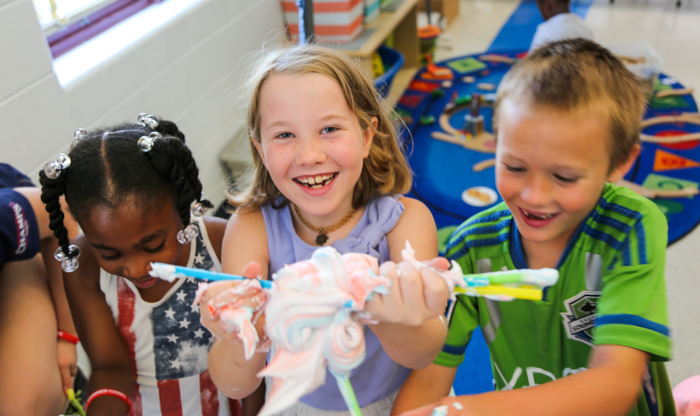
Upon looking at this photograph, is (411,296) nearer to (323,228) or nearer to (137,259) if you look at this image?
(323,228)

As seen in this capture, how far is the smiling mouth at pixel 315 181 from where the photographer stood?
0.93 m

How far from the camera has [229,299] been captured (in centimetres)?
70

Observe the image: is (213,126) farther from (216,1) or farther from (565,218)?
(565,218)

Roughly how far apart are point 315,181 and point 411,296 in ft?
1.16

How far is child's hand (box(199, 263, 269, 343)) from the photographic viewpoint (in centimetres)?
70

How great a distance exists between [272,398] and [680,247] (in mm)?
2157

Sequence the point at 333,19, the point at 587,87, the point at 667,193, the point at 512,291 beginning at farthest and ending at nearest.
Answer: the point at 333,19, the point at 667,193, the point at 587,87, the point at 512,291

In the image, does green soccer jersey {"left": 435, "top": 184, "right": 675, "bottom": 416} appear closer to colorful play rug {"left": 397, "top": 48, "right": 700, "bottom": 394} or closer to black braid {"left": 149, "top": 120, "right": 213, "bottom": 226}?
black braid {"left": 149, "top": 120, "right": 213, "bottom": 226}

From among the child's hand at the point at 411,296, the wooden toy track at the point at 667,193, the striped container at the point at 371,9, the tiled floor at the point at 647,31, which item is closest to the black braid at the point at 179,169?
the child's hand at the point at 411,296

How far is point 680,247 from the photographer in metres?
2.16

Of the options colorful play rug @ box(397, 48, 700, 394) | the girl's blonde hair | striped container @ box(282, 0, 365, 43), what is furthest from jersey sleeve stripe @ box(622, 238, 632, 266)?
striped container @ box(282, 0, 365, 43)

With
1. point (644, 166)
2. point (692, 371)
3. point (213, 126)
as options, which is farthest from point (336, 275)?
point (644, 166)

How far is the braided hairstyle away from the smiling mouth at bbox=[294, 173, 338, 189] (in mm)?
251

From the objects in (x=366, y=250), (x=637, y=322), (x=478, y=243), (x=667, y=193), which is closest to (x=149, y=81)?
(x=366, y=250)
